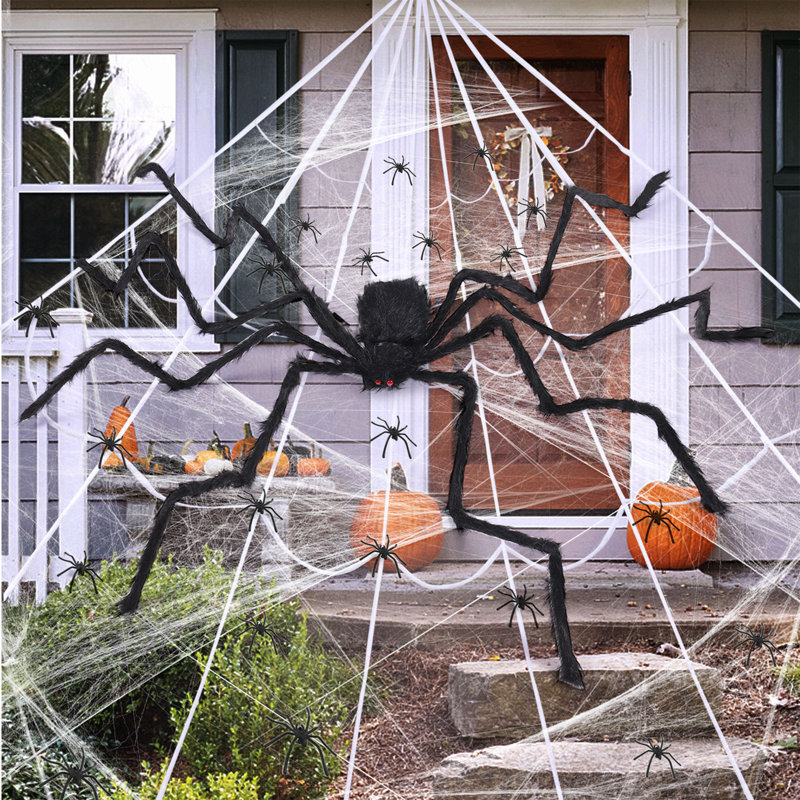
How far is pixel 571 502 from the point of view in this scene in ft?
8.73

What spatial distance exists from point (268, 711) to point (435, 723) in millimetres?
394

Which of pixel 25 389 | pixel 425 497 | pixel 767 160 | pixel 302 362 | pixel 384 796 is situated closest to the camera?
pixel 302 362

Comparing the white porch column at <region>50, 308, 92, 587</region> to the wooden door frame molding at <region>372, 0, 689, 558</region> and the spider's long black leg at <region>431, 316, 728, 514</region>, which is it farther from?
the spider's long black leg at <region>431, 316, 728, 514</region>

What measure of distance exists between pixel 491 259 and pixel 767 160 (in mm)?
1685

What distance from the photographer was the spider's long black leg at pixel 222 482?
1.41 meters

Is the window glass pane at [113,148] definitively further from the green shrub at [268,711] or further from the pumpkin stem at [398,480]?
the green shrub at [268,711]

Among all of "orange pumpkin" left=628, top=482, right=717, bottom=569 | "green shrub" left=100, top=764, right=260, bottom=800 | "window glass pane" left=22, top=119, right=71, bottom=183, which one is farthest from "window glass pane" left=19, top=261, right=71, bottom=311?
"orange pumpkin" left=628, top=482, right=717, bottom=569

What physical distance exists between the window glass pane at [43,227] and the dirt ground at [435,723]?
2074 mm

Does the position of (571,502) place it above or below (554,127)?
below

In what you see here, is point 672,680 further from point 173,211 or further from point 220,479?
point 173,211

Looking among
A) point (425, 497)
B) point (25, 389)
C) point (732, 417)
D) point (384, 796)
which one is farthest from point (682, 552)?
point (25, 389)

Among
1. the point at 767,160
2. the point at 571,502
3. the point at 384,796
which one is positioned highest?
the point at 767,160

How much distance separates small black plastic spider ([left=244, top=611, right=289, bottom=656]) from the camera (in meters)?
1.40

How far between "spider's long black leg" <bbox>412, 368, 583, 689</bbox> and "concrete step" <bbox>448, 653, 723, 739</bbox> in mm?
228
